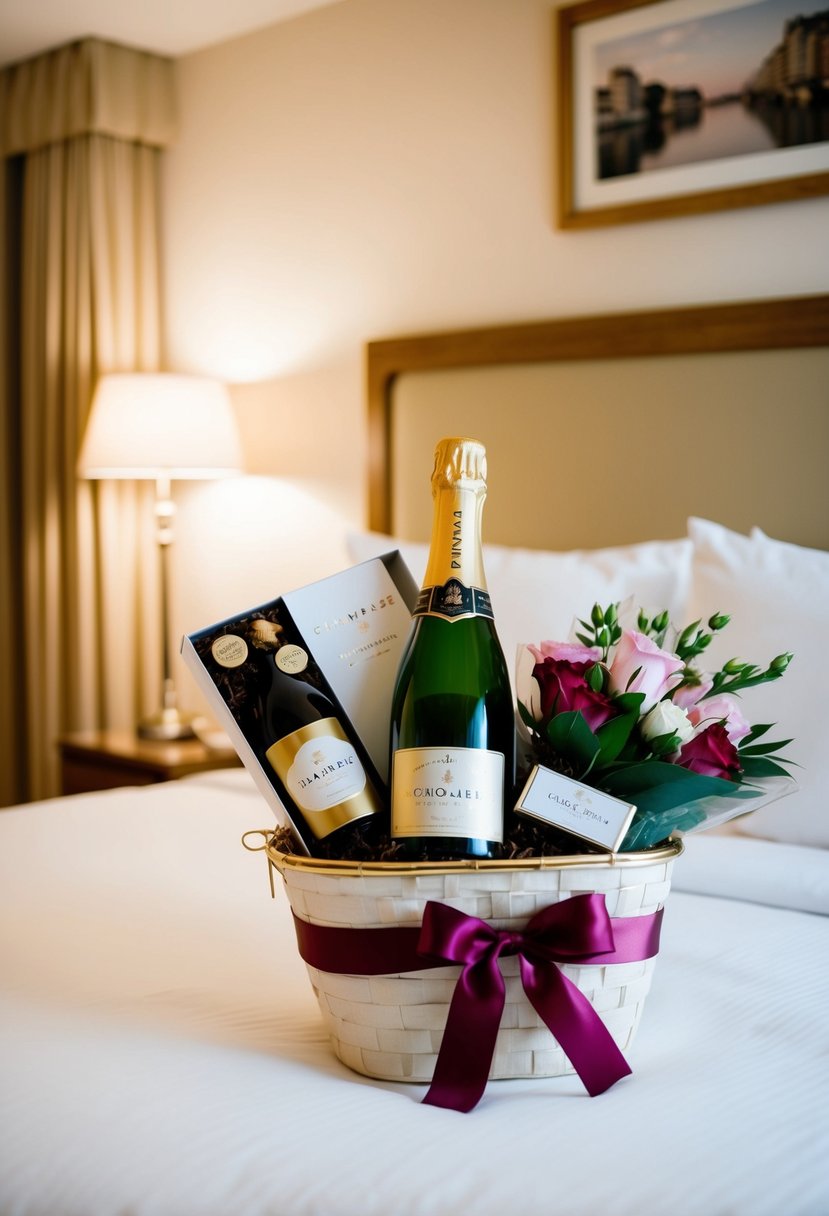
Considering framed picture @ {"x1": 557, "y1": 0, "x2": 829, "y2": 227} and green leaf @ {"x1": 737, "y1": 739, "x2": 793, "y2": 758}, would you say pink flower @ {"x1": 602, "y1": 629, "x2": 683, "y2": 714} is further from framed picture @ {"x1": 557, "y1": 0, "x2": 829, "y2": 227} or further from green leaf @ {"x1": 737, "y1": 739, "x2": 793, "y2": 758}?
framed picture @ {"x1": 557, "y1": 0, "x2": 829, "y2": 227}

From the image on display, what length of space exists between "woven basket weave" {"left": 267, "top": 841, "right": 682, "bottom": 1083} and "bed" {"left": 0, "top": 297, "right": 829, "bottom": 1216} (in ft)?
0.10

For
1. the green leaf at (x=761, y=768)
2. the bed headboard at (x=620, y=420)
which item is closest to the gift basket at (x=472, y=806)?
the green leaf at (x=761, y=768)

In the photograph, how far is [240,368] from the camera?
3311 millimetres

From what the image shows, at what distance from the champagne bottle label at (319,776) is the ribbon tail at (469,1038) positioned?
0.17m

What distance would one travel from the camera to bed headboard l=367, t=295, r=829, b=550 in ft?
7.12

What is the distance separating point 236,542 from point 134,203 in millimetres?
1082

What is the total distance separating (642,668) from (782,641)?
2.75ft

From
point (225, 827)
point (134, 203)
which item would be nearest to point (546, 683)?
point (225, 827)

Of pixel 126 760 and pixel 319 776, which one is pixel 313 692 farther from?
pixel 126 760

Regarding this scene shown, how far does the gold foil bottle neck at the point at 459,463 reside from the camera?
98cm

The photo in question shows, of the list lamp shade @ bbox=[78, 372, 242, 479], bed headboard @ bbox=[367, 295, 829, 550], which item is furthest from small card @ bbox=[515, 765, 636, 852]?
lamp shade @ bbox=[78, 372, 242, 479]

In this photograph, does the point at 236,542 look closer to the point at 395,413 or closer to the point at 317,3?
the point at 395,413

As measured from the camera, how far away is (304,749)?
95 centimetres

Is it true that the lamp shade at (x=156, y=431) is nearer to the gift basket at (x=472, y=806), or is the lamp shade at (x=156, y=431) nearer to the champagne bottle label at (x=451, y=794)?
the gift basket at (x=472, y=806)
